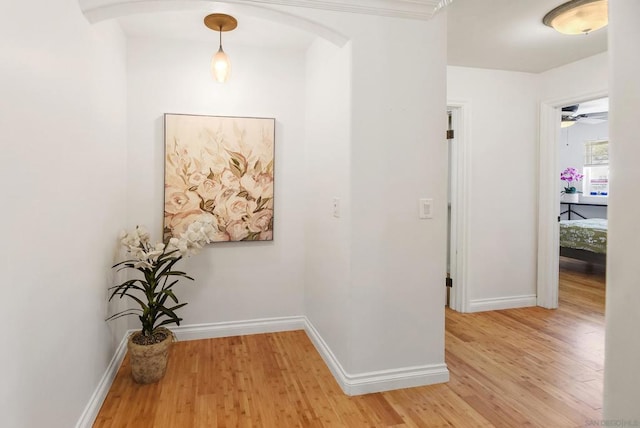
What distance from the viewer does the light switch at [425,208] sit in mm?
2455

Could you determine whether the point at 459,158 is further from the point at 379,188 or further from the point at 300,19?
the point at 300,19

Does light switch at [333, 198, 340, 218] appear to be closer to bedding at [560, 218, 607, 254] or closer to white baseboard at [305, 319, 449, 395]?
white baseboard at [305, 319, 449, 395]

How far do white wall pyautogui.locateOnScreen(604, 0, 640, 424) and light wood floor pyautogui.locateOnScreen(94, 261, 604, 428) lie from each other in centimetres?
138

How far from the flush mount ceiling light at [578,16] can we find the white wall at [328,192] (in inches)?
58.5

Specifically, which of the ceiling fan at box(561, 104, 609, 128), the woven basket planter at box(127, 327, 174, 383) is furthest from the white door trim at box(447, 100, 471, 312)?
the ceiling fan at box(561, 104, 609, 128)

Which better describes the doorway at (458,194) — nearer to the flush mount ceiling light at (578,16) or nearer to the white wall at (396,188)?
the flush mount ceiling light at (578,16)

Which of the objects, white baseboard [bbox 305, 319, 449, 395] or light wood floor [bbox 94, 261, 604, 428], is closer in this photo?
light wood floor [bbox 94, 261, 604, 428]

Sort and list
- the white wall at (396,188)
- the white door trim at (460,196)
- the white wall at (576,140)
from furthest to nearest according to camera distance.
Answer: the white wall at (576,140)
the white door trim at (460,196)
the white wall at (396,188)

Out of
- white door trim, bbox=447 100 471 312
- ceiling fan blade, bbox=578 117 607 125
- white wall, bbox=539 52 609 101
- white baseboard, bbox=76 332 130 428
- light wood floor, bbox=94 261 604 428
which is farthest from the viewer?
ceiling fan blade, bbox=578 117 607 125

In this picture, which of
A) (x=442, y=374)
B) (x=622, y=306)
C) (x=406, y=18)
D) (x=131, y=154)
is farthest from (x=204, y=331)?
(x=622, y=306)

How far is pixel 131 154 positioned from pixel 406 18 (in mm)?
2161

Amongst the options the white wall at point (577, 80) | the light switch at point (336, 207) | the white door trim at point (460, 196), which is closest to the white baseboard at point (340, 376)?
the light switch at point (336, 207)

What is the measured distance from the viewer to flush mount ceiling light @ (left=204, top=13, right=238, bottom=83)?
2678 millimetres

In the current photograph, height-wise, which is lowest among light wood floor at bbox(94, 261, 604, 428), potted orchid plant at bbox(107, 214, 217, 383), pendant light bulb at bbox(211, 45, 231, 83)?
light wood floor at bbox(94, 261, 604, 428)
